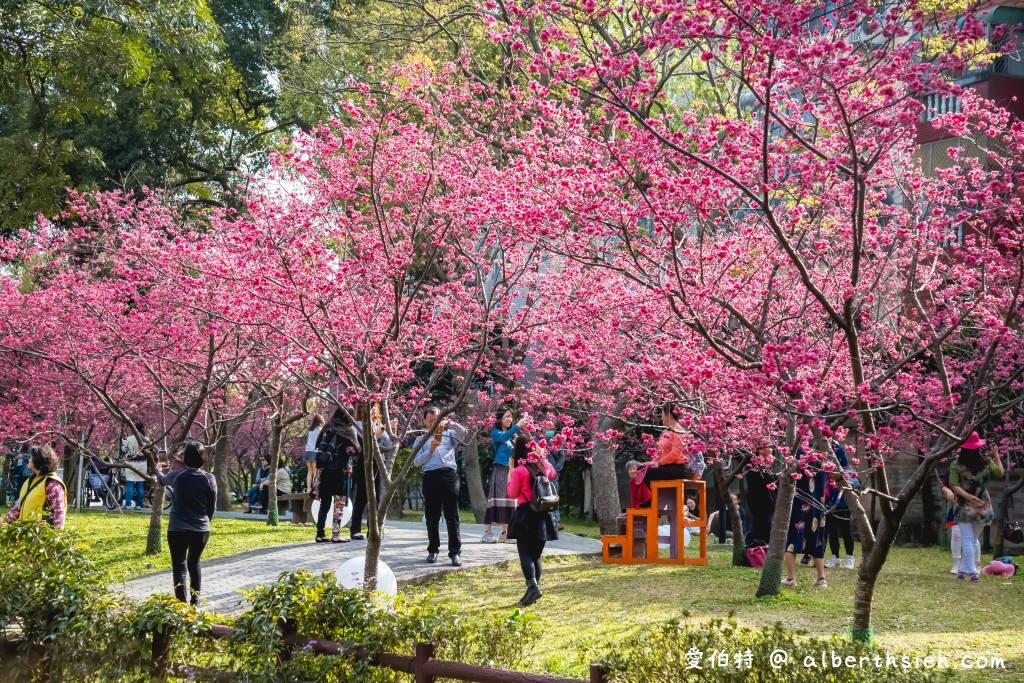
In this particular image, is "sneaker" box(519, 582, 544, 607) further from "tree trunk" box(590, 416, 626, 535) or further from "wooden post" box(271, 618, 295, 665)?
"tree trunk" box(590, 416, 626, 535)

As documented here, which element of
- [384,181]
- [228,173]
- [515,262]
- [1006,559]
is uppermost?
[228,173]

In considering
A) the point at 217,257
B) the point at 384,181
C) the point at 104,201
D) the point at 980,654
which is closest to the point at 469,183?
the point at 384,181

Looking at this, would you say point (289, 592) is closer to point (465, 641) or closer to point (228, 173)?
point (465, 641)

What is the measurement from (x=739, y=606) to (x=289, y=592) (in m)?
5.53

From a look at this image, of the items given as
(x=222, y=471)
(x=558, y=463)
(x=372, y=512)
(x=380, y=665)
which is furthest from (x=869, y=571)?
(x=222, y=471)

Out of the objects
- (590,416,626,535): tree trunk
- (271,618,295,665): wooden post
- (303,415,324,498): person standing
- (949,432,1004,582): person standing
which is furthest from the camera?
(590,416,626,535): tree trunk

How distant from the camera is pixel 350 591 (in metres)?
6.11

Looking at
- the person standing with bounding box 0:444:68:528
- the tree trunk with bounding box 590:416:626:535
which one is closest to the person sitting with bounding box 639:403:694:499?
the tree trunk with bounding box 590:416:626:535

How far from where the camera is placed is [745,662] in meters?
4.89

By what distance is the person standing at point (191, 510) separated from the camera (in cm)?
1002

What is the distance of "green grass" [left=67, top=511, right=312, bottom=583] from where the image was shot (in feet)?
44.8

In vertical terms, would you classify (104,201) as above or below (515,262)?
above

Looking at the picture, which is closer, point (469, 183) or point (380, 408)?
point (469, 183)

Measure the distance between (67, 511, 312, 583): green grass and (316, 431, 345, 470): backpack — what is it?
1697mm
